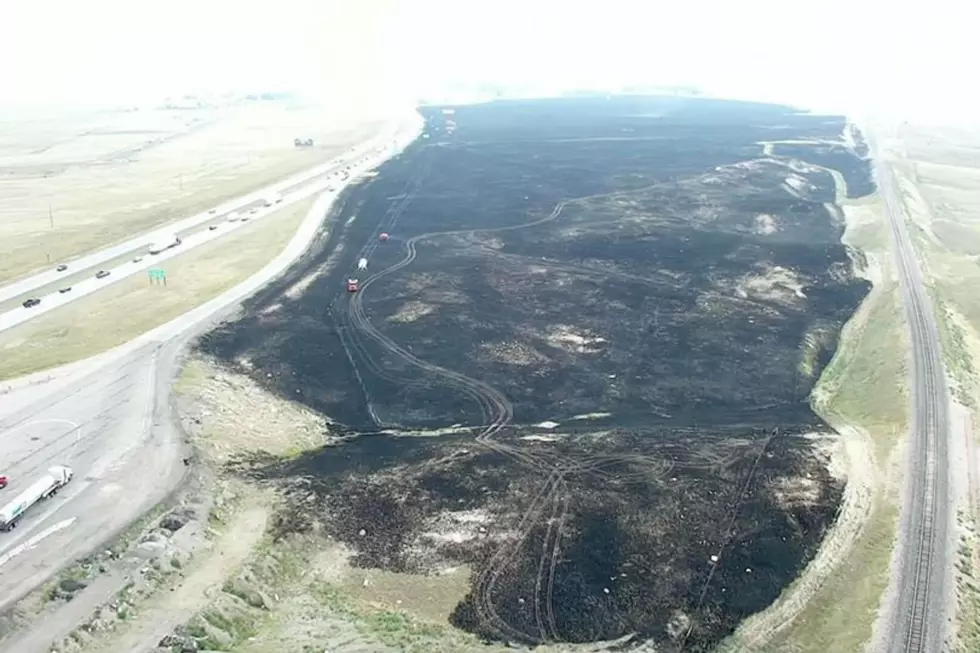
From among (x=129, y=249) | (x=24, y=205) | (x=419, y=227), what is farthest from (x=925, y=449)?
(x=24, y=205)

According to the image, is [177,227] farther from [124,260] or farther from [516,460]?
[516,460]

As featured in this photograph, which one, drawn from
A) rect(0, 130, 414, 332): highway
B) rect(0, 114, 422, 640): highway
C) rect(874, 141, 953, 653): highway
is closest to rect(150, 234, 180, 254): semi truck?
rect(0, 130, 414, 332): highway

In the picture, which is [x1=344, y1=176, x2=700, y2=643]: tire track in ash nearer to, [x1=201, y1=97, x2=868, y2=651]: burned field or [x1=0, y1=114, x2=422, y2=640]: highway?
[x1=201, y1=97, x2=868, y2=651]: burned field

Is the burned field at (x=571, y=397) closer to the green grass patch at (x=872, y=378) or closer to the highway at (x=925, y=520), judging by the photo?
the green grass patch at (x=872, y=378)

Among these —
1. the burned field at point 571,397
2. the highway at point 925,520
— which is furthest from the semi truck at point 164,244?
the highway at point 925,520

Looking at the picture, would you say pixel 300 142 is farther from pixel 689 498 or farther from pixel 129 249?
pixel 689 498

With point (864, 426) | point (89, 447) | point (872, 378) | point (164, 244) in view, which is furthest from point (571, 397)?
point (164, 244)
